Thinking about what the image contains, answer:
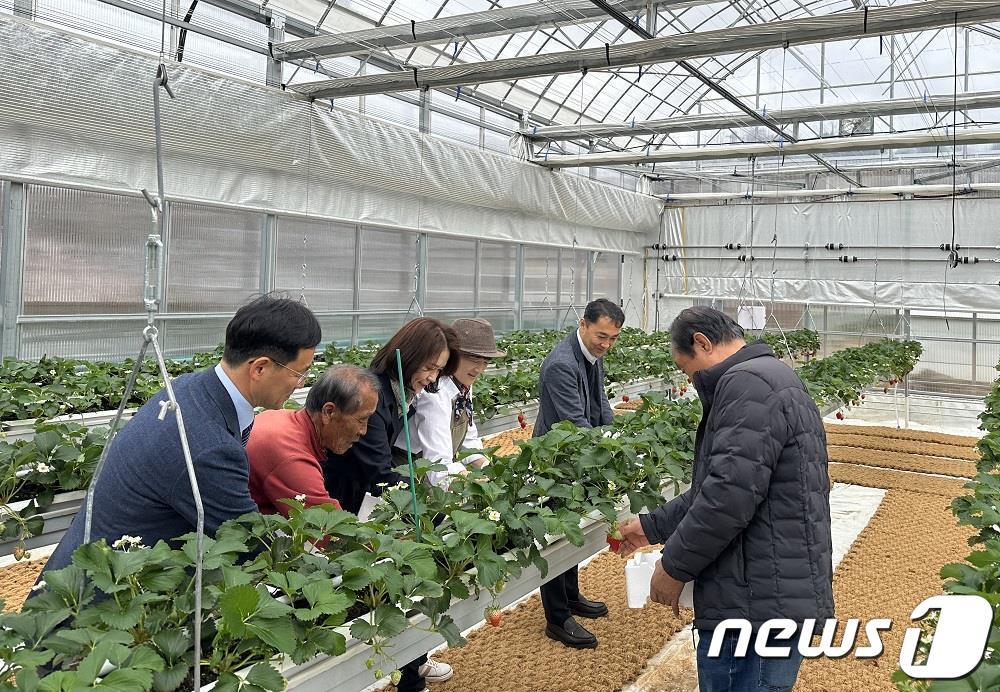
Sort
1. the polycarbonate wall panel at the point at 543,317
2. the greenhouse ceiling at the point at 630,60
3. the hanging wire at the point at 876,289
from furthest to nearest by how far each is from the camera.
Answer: the hanging wire at the point at 876,289
the polycarbonate wall panel at the point at 543,317
the greenhouse ceiling at the point at 630,60

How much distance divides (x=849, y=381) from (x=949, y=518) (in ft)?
6.80

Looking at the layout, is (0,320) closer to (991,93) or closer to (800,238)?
(991,93)

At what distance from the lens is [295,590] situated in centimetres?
165

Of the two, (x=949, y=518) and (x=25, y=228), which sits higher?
(x=25, y=228)

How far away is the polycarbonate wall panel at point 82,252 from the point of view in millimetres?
6688

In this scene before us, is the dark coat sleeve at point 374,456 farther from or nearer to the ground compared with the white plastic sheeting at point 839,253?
nearer to the ground

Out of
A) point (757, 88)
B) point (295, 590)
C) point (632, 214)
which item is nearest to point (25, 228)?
point (295, 590)

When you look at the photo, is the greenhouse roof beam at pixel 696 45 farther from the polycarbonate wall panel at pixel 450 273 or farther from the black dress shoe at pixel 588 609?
the black dress shoe at pixel 588 609

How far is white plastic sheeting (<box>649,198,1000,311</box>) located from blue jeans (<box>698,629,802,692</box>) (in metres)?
11.8

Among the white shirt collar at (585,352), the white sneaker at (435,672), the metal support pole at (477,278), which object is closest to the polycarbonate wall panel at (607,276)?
the metal support pole at (477,278)

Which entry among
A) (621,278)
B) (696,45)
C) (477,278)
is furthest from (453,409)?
(621,278)

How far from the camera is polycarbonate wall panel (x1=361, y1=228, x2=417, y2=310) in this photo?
10.1 metres

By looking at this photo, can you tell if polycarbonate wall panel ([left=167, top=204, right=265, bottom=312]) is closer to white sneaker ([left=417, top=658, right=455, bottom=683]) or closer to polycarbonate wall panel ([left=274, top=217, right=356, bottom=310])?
polycarbonate wall panel ([left=274, top=217, right=356, bottom=310])

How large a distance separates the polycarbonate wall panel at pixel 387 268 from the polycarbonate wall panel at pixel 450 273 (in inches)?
16.6
